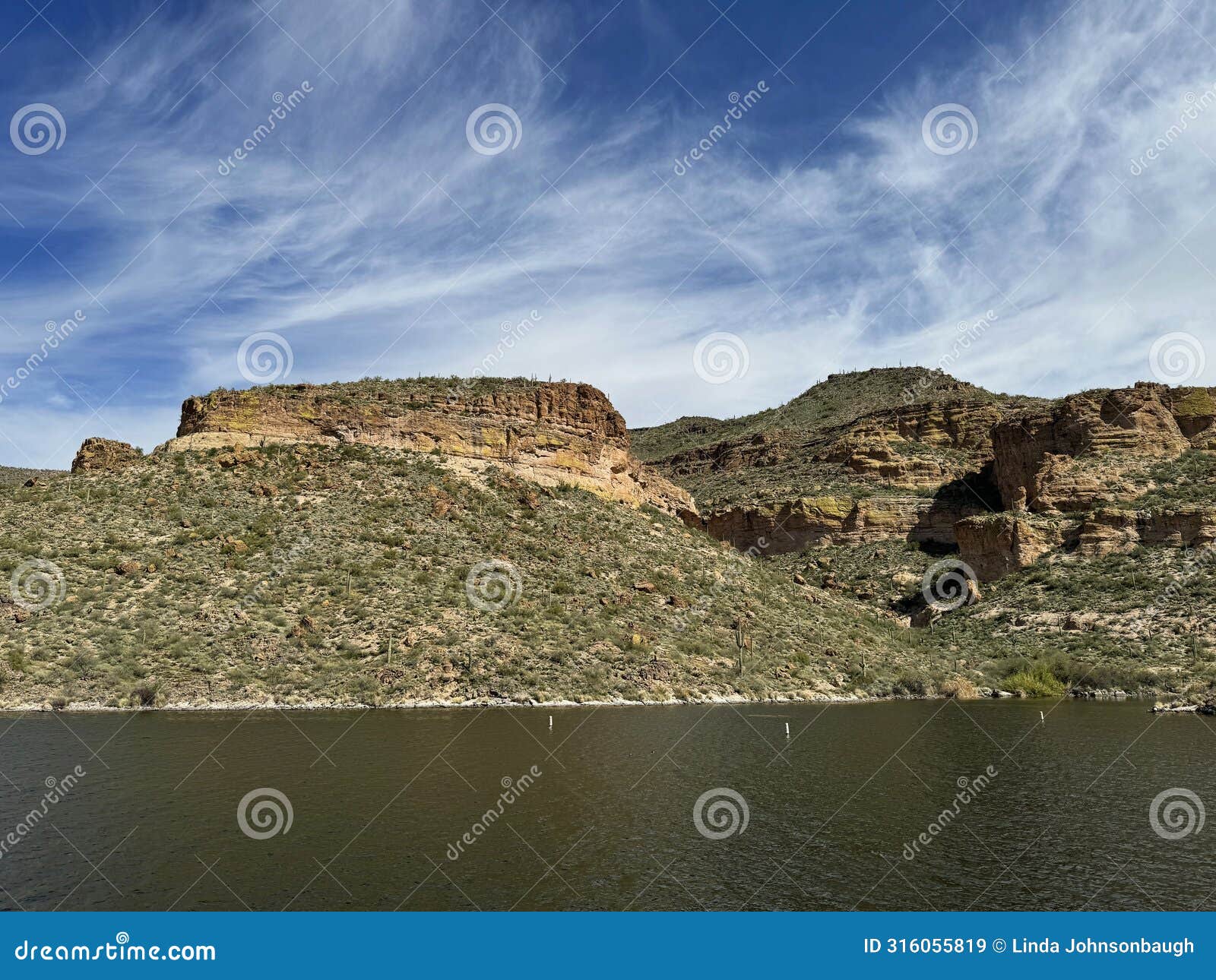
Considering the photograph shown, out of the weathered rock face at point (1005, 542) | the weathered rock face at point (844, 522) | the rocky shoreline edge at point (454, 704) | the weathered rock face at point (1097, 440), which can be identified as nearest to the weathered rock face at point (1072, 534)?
the weathered rock face at point (1005, 542)

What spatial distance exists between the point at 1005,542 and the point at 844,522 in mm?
14383

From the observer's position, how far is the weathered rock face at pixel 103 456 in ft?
146

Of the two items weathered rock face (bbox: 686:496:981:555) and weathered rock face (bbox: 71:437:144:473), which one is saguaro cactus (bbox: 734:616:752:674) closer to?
weathered rock face (bbox: 686:496:981:555)

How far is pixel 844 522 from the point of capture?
72.6 meters

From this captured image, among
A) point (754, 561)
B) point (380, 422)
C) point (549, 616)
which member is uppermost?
point (380, 422)

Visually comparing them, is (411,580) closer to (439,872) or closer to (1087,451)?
(439,872)

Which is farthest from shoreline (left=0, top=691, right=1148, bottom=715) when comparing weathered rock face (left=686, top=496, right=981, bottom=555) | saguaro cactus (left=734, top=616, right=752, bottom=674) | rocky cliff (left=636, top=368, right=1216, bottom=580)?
weathered rock face (left=686, top=496, right=981, bottom=555)

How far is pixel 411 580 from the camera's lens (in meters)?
37.4

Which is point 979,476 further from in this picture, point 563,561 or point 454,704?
point 454,704

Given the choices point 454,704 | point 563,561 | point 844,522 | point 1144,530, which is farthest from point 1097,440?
point 454,704

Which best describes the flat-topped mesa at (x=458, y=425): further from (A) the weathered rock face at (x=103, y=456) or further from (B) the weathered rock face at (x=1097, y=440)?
(B) the weathered rock face at (x=1097, y=440)

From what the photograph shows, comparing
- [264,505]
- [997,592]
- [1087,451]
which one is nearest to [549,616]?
[264,505]

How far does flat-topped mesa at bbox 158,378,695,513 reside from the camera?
48594mm

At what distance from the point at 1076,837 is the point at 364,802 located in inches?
510
